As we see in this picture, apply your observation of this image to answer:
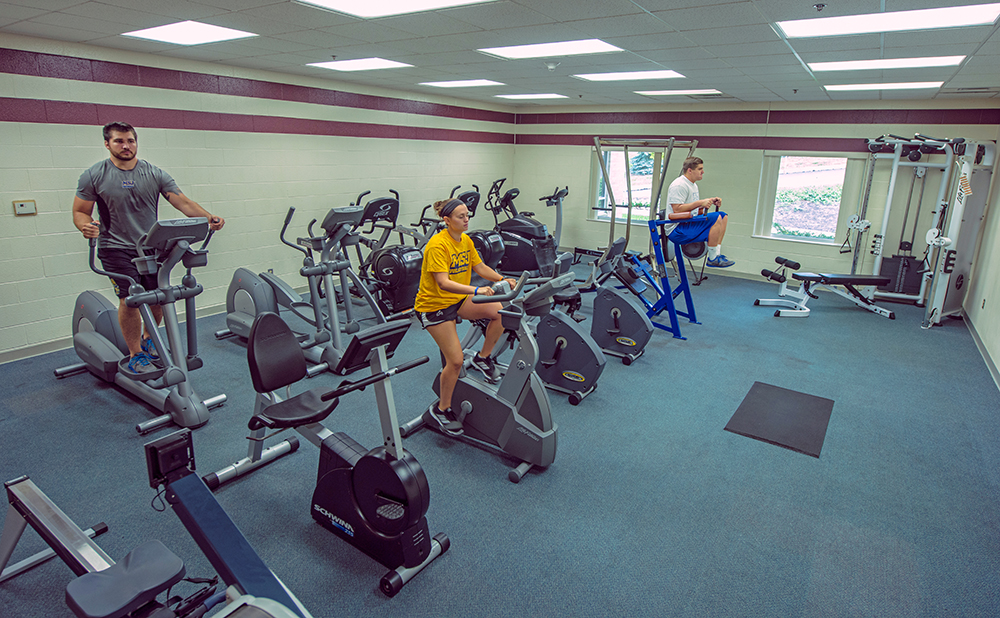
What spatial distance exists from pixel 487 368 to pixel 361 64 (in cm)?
361

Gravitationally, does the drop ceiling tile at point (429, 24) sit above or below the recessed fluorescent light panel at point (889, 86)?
below

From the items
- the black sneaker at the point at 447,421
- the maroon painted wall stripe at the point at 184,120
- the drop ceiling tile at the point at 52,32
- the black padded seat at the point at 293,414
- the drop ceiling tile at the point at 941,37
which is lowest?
the black sneaker at the point at 447,421

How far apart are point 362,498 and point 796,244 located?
24.5ft

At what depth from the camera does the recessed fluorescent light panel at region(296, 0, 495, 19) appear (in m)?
3.10

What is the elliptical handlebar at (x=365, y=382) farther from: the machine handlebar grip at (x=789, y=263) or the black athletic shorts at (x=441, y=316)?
the machine handlebar grip at (x=789, y=263)

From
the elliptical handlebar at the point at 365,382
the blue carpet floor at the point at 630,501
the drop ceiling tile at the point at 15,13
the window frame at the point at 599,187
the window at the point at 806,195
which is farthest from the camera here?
the window frame at the point at 599,187

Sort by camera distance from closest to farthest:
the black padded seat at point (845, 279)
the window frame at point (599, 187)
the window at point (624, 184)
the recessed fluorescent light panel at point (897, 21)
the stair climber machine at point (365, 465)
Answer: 1. the stair climber machine at point (365, 465)
2. the recessed fluorescent light panel at point (897, 21)
3. the black padded seat at point (845, 279)
4. the window frame at point (599, 187)
5. the window at point (624, 184)

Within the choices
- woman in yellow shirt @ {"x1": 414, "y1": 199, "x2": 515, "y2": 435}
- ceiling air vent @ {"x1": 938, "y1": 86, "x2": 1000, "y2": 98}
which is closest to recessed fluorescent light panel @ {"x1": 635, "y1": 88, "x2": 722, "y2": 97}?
ceiling air vent @ {"x1": 938, "y1": 86, "x2": 1000, "y2": 98}

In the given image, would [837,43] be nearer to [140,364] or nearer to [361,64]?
[361,64]

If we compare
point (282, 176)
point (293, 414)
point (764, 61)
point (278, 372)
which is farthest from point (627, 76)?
point (293, 414)

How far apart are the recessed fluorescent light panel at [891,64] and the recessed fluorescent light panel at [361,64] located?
3730mm

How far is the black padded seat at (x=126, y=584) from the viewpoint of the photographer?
151 centimetres

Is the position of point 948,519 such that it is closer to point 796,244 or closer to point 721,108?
point 796,244

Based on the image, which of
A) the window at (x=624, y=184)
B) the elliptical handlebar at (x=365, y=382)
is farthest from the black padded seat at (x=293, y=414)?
the window at (x=624, y=184)
